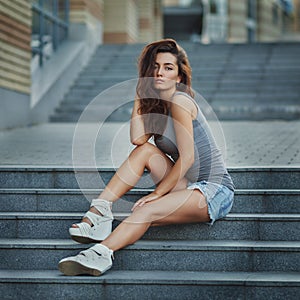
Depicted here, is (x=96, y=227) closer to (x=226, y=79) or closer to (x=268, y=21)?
(x=226, y=79)

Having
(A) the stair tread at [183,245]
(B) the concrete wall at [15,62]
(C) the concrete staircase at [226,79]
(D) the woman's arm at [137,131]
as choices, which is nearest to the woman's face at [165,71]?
(D) the woman's arm at [137,131]

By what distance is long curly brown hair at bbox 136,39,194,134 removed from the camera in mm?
4961

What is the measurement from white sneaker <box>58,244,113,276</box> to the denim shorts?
0.71 m

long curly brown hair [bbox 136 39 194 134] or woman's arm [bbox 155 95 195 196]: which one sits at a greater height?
long curly brown hair [bbox 136 39 194 134]

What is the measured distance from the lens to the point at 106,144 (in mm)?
8492

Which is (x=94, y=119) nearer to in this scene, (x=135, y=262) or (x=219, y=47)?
(x=219, y=47)

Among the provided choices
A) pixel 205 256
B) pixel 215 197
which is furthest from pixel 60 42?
pixel 205 256

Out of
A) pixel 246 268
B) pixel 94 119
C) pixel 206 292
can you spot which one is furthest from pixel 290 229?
pixel 94 119

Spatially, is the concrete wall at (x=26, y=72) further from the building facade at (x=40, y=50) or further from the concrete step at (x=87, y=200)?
the concrete step at (x=87, y=200)

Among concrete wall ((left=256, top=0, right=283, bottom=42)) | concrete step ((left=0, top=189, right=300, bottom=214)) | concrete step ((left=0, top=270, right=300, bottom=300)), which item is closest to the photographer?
concrete step ((left=0, top=270, right=300, bottom=300))

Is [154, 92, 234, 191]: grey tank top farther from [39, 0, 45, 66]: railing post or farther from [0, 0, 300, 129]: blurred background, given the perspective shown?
[39, 0, 45, 66]: railing post

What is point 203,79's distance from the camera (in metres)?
13.9

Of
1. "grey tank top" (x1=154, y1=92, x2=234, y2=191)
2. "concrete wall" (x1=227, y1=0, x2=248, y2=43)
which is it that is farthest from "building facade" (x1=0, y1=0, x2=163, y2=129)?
"concrete wall" (x1=227, y1=0, x2=248, y2=43)

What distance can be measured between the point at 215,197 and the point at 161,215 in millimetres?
372
